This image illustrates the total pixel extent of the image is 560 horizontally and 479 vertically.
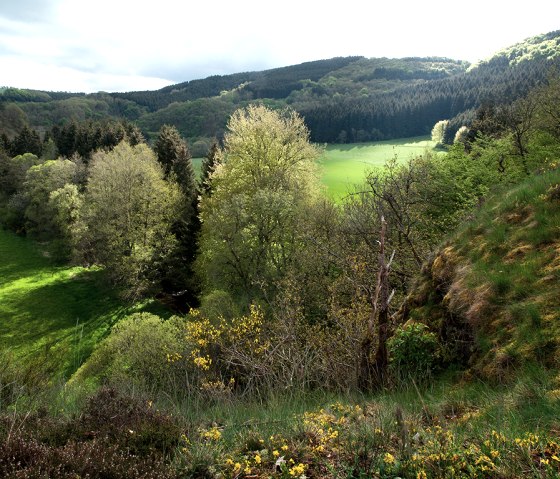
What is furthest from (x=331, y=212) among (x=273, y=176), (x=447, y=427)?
(x=447, y=427)

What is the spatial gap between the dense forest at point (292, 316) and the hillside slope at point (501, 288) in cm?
4

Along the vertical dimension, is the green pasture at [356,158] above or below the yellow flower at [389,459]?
below

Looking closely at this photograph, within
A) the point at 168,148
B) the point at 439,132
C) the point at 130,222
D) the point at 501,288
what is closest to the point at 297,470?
the point at 501,288

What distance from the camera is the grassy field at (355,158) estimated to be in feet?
158

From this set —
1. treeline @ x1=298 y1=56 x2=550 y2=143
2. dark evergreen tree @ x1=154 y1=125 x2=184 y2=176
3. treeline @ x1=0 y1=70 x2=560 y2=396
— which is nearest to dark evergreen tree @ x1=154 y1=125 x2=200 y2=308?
treeline @ x1=0 y1=70 x2=560 y2=396

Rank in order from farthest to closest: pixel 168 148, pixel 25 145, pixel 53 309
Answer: pixel 25 145
pixel 168 148
pixel 53 309

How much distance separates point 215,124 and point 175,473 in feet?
370

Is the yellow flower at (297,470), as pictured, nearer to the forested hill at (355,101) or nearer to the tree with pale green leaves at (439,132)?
the forested hill at (355,101)

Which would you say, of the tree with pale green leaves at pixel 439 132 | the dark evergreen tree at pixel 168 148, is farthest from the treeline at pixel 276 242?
the tree with pale green leaves at pixel 439 132

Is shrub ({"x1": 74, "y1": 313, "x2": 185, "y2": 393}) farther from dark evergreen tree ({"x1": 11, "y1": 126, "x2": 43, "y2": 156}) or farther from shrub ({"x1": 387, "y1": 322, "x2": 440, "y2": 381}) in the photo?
dark evergreen tree ({"x1": 11, "y1": 126, "x2": 43, "y2": 156})

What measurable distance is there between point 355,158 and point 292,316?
199 feet

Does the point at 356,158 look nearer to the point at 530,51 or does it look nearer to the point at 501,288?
the point at 501,288

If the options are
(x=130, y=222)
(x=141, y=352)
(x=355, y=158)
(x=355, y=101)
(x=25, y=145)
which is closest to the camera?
(x=141, y=352)

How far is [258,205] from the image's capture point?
25.5 metres
